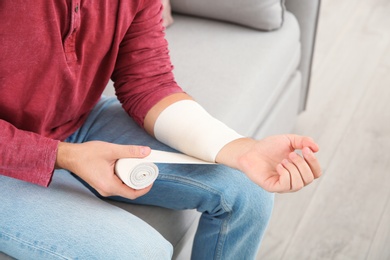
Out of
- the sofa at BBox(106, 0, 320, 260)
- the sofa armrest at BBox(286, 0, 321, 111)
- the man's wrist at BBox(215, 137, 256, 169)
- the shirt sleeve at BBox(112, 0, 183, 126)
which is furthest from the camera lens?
the sofa armrest at BBox(286, 0, 321, 111)

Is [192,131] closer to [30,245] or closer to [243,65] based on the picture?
[30,245]

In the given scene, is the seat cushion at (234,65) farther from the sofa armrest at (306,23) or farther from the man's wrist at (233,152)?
the man's wrist at (233,152)

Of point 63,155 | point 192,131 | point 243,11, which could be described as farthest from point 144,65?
point 243,11

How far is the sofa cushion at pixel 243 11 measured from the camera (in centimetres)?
164

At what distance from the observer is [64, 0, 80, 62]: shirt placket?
1.03 meters

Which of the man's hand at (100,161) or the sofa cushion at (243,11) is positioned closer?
the man's hand at (100,161)

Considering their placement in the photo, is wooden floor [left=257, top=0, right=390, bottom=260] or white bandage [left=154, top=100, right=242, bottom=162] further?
wooden floor [left=257, top=0, right=390, bottom=260]

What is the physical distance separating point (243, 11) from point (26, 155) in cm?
87

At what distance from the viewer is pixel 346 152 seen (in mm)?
1883

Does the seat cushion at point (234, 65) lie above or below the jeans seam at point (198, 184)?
below

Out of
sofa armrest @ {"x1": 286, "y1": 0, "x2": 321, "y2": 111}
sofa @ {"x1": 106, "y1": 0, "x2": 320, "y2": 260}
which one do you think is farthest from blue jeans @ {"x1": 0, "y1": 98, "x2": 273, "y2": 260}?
sofa armrest @ {"x1": 286, "y1": 0, "x2": 321, "y2": 111}

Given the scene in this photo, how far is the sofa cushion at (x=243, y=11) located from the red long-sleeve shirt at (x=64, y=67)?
477 mm

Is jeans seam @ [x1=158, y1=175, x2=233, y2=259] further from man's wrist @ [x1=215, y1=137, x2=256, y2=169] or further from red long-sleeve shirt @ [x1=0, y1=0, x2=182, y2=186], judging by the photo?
red long-sleeve shirt @ [x1=0, y1=0, x2=182, y2=186]

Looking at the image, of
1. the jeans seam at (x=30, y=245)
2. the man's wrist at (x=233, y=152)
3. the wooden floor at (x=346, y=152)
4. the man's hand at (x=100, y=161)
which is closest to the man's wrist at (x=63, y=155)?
the man's hand at (x=100, y=161)
